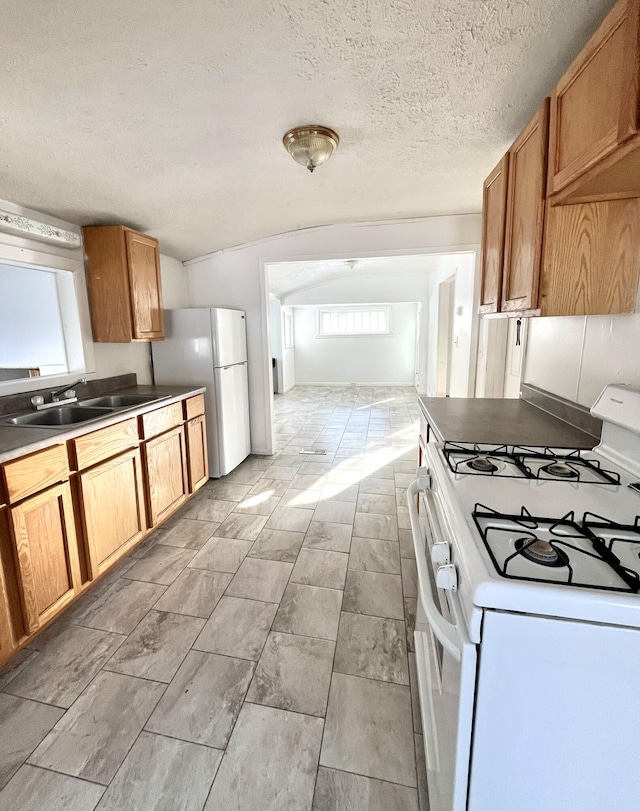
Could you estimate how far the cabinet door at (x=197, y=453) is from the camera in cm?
290

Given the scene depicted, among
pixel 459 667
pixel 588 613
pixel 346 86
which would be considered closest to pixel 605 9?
pixel 346 86

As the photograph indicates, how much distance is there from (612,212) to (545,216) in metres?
0.21

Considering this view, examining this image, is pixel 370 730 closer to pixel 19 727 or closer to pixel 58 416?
pixel 19 727

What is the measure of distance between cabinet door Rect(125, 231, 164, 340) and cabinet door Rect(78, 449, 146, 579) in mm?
1084

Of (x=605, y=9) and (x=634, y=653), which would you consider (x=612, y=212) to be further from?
(x=634, y=653)

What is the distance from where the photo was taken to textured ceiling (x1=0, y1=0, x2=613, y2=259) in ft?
3.60

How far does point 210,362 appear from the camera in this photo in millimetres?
3213

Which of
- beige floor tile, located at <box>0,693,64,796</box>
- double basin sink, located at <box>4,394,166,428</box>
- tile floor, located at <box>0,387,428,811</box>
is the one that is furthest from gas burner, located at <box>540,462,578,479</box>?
double basin sink, located at <box>4,394,166,428</box>

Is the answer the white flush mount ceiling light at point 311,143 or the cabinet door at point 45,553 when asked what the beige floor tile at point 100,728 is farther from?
the white flush mount ceiling light at point 311,143

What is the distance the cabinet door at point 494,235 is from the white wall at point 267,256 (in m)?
1.17

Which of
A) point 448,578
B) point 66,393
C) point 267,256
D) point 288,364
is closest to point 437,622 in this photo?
point 448,578

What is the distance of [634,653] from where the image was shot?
0.57 metres

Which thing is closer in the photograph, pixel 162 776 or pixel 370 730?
pixel 162 776

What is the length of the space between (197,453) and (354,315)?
6.43 metres
